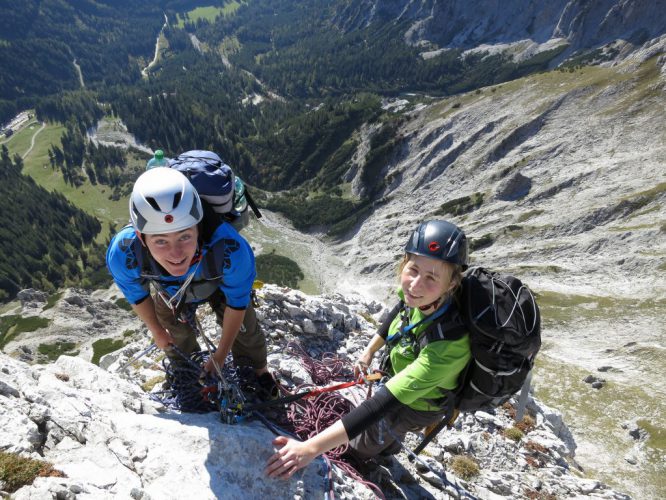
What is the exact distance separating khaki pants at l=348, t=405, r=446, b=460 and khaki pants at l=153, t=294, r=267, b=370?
8.79ft

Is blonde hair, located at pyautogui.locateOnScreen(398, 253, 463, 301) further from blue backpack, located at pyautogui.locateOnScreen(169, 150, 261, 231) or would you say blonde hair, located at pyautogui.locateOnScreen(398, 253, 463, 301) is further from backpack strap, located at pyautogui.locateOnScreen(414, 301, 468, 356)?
blue backpack, located at pyautogui.locateOnScreen(169, 150, 261, 231)

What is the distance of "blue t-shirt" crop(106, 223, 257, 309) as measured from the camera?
564 cm

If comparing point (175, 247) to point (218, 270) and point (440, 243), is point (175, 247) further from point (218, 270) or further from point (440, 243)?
point (440, 243)

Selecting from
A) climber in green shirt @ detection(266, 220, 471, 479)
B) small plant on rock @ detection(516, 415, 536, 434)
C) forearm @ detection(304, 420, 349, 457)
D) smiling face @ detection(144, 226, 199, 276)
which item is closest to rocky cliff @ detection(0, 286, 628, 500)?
climber in green shirt @ detection(266, 220, 471, 479)

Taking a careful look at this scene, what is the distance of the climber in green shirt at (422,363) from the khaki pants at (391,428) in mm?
27

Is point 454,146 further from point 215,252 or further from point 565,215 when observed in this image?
point 215,252

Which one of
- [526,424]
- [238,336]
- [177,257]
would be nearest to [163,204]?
[177,257]

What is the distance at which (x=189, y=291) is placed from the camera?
A: 20.2ft

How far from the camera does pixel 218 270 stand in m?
5.57

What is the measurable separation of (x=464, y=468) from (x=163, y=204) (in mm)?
9446

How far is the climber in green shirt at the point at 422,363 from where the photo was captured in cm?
485

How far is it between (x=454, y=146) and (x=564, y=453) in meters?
91.2

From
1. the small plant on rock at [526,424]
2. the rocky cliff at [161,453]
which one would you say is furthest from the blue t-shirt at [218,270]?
the small plant on rock at [526,424]

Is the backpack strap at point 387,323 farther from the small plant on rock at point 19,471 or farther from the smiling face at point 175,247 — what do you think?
the small plant on rock at point 19,471
